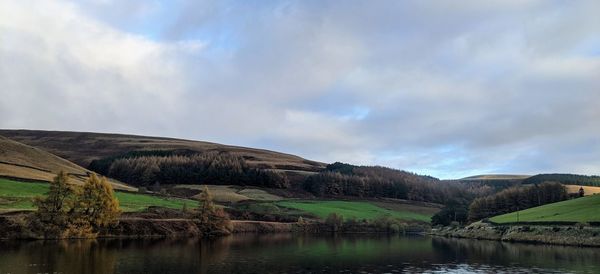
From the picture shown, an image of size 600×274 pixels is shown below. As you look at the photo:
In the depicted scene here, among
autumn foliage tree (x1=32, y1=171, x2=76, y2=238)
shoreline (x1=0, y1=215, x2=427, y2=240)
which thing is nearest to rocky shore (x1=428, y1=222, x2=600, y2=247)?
shoreline (x1=0, y1=215, x2=427, y2=240)

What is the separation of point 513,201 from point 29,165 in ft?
502

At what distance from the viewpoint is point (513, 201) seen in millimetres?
168875

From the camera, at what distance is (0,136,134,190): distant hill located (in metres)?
139

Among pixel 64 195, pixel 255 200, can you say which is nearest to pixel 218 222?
pixel 64 195

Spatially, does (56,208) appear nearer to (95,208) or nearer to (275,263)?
(95,208)

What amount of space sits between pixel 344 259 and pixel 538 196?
12842 cm

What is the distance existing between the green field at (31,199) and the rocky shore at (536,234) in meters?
78.9

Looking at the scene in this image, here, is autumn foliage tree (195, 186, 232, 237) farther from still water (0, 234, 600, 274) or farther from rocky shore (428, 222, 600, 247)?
rocky shore (428, 222, 600, 247)

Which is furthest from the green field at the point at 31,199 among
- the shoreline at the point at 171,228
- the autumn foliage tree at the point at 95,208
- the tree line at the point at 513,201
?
the tree line at the point at 513,201

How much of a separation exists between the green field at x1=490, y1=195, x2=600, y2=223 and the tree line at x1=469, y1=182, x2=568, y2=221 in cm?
3232

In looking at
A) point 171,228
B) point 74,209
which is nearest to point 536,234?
point 171,228

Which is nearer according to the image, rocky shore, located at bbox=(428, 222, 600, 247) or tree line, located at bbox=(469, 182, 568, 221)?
rocky shore, located at bbox=(428, 222, 600, 247)

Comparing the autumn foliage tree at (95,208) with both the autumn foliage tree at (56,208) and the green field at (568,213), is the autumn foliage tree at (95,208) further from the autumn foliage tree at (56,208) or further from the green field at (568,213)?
the green field at (568,213)

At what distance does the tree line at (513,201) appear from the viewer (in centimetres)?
16662
